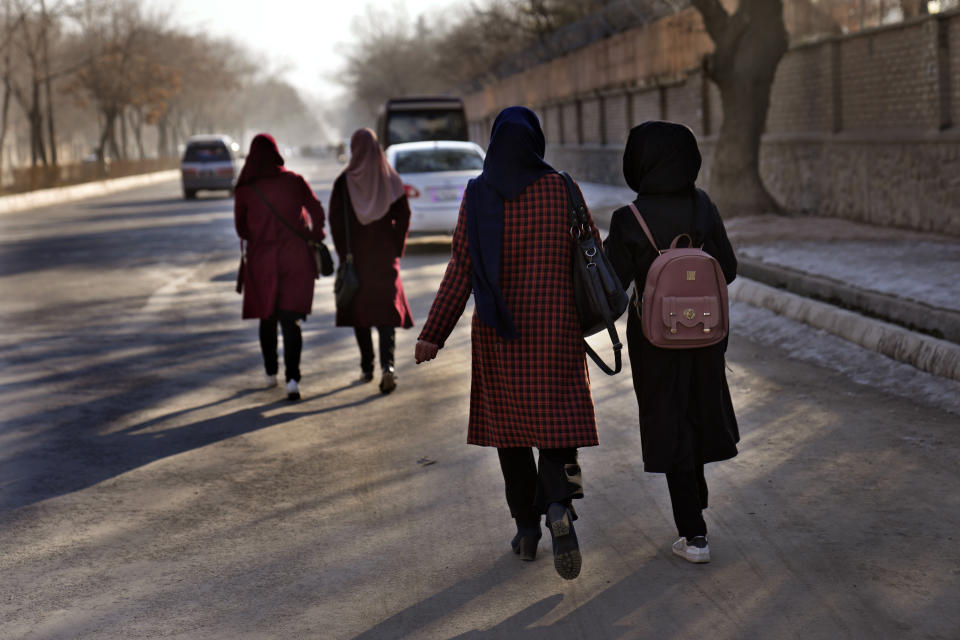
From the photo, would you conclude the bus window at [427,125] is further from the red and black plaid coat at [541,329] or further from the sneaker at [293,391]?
the red and black plaid coat at [541,329]

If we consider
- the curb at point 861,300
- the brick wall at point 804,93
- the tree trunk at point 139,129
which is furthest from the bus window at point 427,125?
the tree trunk at point 139,129

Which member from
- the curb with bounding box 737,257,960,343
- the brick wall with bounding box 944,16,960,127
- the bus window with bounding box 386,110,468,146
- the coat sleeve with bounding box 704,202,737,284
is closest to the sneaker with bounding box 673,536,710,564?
the coat sleeve with bounding box 704,202,737,284

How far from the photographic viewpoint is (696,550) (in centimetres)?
469

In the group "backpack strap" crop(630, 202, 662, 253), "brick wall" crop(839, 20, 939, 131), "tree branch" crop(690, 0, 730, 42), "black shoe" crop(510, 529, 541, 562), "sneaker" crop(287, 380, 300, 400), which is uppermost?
"tree branch" crop(690, 0, 730, 42)

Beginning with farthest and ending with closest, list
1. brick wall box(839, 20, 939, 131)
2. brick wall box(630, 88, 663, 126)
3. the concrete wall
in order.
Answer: brick wall box(630, 88, 663, 126) < brick wall box(839, 20, 939, 131) < the concrete wall

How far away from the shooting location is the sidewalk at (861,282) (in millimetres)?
8672

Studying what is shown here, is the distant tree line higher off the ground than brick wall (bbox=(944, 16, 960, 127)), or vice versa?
the distant tree line

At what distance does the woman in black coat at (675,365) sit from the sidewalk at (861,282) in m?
3.63

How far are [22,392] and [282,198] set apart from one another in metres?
2.25

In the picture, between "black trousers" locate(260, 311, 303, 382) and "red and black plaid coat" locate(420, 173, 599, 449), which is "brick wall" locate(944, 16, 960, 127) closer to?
"black trousers" locate(260, 311, 303, 382)

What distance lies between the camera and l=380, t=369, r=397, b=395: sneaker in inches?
333

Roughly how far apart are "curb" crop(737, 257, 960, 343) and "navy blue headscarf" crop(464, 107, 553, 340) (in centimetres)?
487

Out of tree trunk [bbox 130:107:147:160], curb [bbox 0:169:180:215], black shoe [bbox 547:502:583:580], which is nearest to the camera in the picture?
black shoe [bbox 547:502:583:580]

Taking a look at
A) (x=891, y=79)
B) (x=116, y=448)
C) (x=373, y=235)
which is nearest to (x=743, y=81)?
(x=891, y=79)
